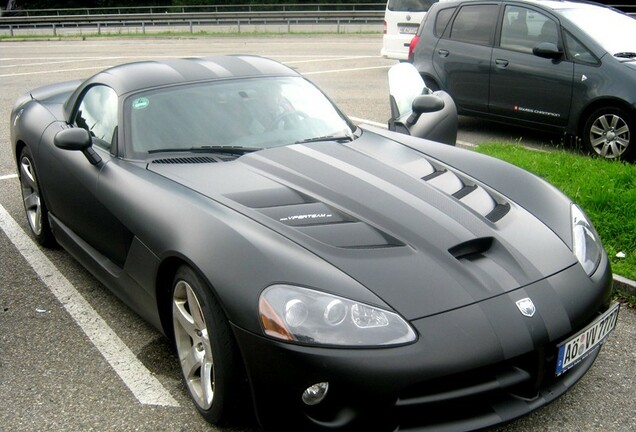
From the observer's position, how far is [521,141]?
29.0 ft

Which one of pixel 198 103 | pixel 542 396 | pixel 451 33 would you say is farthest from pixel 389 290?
pixel 451 33

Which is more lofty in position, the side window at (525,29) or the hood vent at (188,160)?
the side window at (525,29)

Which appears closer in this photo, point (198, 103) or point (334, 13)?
point (198, 103)

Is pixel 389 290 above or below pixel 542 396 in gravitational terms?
above

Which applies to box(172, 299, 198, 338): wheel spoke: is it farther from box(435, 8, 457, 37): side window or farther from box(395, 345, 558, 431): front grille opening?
box(435, 8, 457, 37): side window

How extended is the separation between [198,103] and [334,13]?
27.9m

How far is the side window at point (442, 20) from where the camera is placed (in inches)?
374

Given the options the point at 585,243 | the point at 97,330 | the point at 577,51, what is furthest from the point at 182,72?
the point at 577,51

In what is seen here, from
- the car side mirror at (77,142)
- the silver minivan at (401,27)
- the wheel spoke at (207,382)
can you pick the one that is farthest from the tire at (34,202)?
the silver minivan at (401,27)

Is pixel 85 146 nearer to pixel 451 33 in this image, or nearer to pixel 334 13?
pixel 451 33

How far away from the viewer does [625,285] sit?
455cm

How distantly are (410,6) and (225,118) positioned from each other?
1124 centimetres

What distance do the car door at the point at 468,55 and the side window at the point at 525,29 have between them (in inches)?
7.2

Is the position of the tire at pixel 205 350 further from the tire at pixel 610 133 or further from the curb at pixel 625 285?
the tire at pixel 610 133
